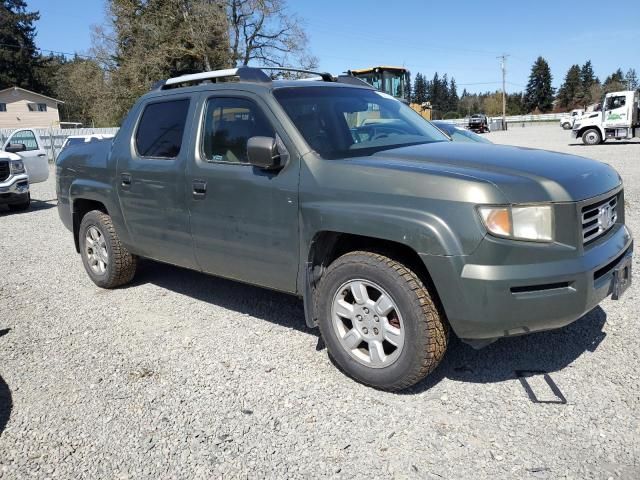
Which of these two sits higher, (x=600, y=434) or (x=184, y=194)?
(x=184, y=194)

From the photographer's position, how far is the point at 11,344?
435cm

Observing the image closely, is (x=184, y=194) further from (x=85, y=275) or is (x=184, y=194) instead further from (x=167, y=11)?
(x=167, y=11)

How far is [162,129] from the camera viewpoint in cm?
467

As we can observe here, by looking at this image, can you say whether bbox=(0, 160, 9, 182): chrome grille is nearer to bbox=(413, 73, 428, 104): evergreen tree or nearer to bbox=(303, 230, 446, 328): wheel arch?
bbox=(303, 230, 446, 328): wheel arch

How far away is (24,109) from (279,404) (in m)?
62.4

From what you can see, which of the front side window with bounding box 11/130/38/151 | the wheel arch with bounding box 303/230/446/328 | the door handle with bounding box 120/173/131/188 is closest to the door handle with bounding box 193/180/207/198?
the door handle with bounding box 120/173/131/188

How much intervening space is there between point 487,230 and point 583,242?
615 millimetres

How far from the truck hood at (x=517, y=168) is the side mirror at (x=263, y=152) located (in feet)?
1.92

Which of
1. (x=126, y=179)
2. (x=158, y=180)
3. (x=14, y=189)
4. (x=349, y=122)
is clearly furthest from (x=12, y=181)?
(x=349, y=122)

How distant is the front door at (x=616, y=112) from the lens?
2431cm

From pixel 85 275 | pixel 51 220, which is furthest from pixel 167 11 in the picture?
pixel 85 275

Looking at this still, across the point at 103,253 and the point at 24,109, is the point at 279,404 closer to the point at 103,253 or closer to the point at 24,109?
the point at 103,253

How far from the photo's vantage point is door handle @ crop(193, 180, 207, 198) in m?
4.12

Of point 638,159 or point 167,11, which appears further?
point 167,11
